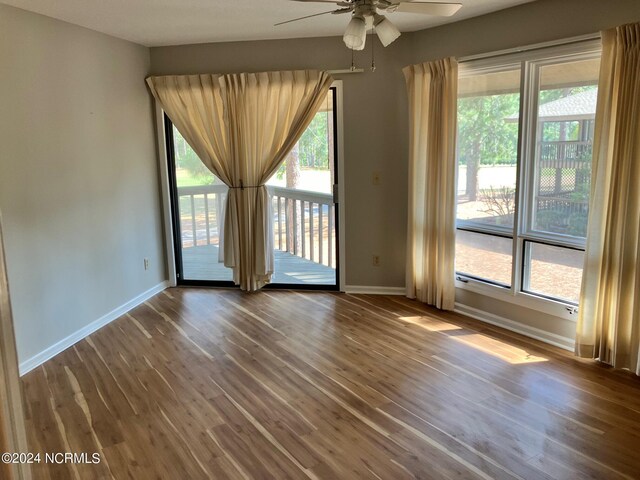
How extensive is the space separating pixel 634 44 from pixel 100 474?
365 cm

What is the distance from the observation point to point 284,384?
Result: 3.18 meters

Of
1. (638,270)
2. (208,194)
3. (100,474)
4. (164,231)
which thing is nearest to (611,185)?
(638,270)

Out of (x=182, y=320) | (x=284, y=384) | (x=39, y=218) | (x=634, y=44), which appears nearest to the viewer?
(x=634, y=44)

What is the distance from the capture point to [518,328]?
3.91m

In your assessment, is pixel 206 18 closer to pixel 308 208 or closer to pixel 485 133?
pixel 308 208

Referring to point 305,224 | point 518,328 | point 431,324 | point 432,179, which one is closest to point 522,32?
point 432,179

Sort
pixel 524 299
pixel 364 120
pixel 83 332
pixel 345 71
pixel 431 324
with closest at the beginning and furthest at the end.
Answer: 1. pixel 524 299
2. pixel 83 332
3. pixel 431 324
4. pixel 345 71
5. pixel 364 120

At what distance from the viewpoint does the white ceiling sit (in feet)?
10.9

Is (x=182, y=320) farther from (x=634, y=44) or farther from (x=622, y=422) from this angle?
(x=634, y=44)

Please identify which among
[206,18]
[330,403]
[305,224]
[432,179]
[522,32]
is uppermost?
[206,18]

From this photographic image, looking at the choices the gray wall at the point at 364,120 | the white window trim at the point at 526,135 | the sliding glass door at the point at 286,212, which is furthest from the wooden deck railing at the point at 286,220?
the white window trim at the point at 526,135

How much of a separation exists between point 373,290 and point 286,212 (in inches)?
47.1

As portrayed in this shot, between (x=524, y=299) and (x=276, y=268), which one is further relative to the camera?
(x=276, y=268)

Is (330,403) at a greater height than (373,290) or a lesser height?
lesser
